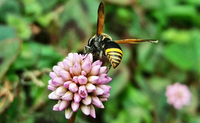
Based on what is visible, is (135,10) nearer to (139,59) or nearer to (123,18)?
(123,18)

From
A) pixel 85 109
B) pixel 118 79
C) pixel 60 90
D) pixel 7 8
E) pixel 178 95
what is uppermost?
pixel 7 8

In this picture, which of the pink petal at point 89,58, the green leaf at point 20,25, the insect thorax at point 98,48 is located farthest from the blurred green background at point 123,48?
the pink petal at point 89,58

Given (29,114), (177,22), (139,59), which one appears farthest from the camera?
(177,22)

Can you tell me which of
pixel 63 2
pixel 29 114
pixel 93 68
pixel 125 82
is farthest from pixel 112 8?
pixel 93 68

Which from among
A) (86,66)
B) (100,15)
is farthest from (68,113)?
(100,15)

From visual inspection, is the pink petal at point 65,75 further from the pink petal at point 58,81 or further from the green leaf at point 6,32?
the green leaf at point 6,32

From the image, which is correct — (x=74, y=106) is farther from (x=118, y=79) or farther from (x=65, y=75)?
(x=118, y=79)

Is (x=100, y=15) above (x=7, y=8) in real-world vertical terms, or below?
below
